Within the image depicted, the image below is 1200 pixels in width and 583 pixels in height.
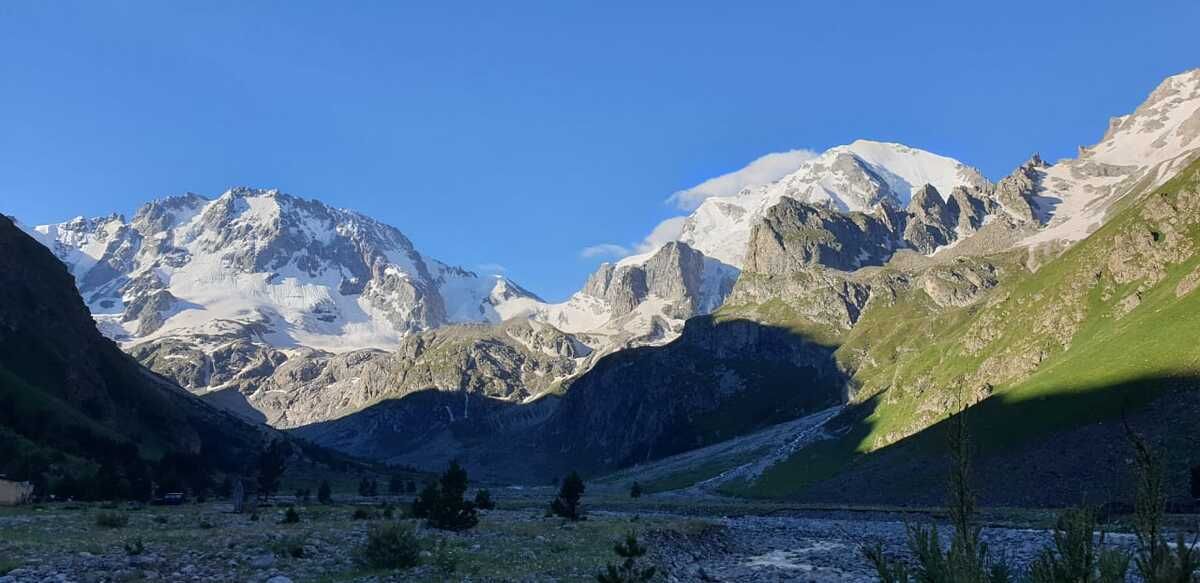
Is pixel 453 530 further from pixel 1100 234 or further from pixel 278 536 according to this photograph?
pixel 1100 234

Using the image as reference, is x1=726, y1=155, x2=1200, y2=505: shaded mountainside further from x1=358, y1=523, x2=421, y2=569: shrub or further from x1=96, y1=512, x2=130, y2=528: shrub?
x1=96, y1=512, x2=130, y2=528: shrub

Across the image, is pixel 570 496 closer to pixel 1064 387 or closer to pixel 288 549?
pixel 288 549

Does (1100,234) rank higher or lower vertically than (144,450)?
higher

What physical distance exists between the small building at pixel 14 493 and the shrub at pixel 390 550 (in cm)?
6128

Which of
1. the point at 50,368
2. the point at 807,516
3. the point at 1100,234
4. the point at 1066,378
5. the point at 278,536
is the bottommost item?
the point at 807,516

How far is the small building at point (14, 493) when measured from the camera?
76.2m

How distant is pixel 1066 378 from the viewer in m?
124

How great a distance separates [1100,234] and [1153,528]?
20649 centimetres

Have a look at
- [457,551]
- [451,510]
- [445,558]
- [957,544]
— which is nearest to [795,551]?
[451,510]

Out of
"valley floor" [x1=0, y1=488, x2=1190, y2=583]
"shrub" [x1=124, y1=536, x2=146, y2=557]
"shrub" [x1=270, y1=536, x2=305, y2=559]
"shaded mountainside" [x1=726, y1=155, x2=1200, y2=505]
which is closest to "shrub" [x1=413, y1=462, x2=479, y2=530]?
"valley floor" [x1=0, y1=488, x2=1190, y2=583]

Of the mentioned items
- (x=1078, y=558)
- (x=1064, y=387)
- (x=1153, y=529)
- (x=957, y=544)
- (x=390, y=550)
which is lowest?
(x=390, y=550)

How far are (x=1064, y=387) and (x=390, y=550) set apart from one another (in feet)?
390

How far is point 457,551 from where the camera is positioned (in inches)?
1687

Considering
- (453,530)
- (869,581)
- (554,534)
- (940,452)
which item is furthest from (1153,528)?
(940,452)
